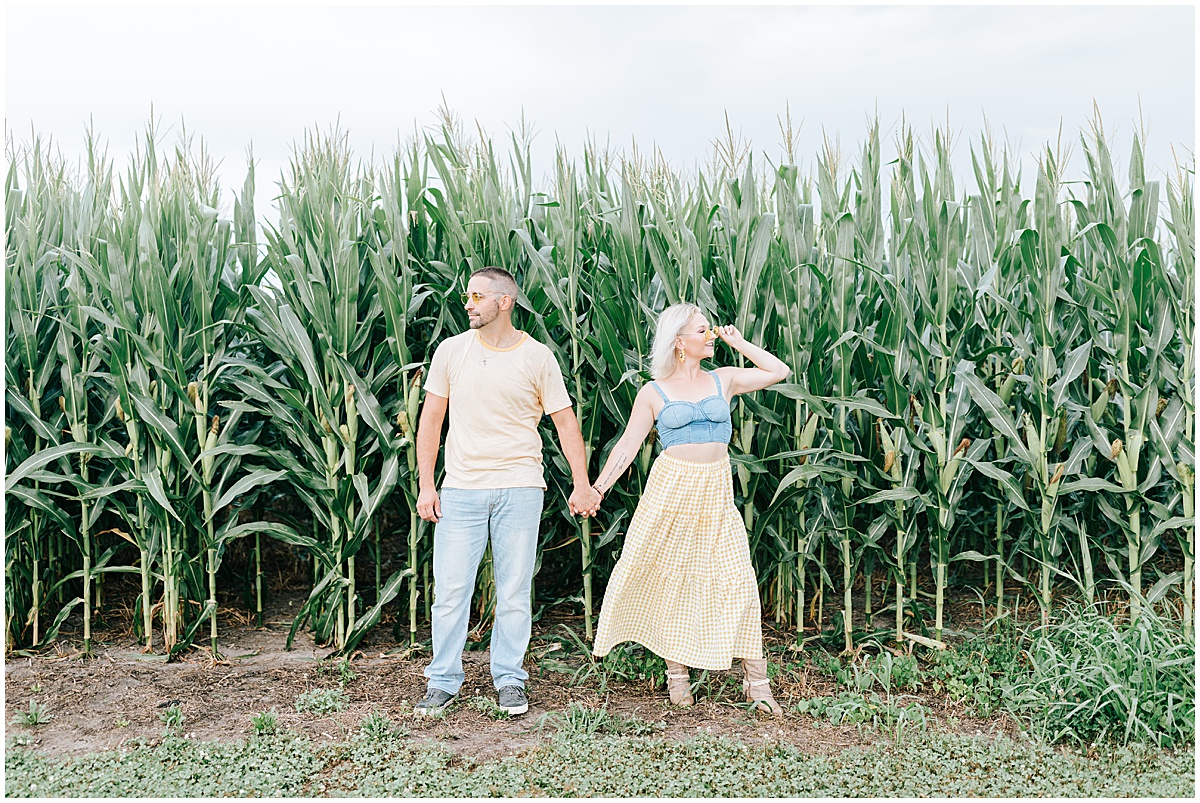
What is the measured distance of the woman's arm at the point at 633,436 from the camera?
3.81 m

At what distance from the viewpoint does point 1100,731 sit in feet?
11.8

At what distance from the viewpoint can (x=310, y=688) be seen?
13.8 feet

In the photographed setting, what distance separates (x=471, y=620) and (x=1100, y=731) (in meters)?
2.87

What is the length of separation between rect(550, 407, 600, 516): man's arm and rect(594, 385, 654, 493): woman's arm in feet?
0.24

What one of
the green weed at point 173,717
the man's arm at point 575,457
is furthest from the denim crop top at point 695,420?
the green weed at point 173,717

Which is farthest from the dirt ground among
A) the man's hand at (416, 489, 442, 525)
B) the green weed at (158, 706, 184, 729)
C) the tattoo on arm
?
the tattoo on arm

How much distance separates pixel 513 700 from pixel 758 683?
3.40 feet

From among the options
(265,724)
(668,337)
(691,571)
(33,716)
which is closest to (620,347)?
(668,337)

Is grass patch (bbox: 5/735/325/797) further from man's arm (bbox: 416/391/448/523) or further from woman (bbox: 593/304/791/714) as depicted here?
woman (bbox: 593/304/791/714)

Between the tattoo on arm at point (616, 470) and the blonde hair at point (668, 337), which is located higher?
the blonde hair at point (668, 337)

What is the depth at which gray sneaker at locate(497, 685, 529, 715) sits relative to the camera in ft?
12.7

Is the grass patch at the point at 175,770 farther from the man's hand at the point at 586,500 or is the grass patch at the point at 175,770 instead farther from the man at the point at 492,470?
the man's hand at the point at 586,500

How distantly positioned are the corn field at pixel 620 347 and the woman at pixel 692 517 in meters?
0.45

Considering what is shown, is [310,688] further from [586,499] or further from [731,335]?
[731,335]
